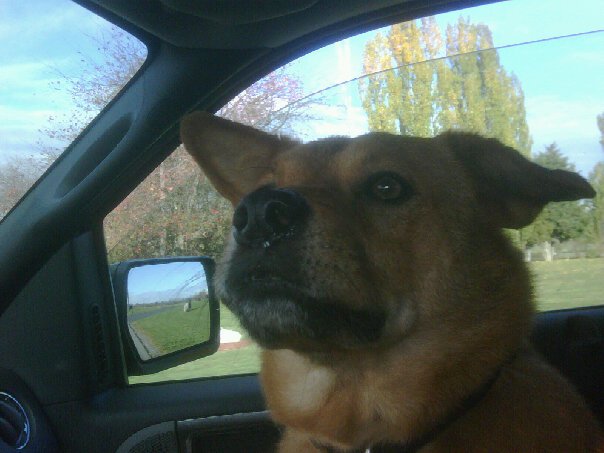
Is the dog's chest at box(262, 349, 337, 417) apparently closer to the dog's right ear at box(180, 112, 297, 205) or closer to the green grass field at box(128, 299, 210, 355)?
the green grass field at box(128, 299, 210, 355)

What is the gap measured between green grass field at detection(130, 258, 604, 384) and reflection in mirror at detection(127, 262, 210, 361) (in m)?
0.12

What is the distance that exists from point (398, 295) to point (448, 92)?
796 millimetres

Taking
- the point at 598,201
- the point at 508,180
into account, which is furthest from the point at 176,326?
the point at 598,201

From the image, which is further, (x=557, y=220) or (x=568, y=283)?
(x=568, y=283)

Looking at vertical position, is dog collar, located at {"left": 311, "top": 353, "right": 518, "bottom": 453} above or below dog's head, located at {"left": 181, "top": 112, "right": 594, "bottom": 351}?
below

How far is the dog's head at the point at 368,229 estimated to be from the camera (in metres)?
2.32

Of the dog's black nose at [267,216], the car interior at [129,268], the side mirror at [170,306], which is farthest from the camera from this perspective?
the side mirror at [170,306]

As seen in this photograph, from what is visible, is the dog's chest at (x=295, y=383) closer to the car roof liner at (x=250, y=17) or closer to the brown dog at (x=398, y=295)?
the brown dog at (x=398, y=295)

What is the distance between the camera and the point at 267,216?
227 centimetres

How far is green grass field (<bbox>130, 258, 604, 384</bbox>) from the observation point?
317 centimetres

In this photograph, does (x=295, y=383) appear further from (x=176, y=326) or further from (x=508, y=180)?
(x=508, y=180)

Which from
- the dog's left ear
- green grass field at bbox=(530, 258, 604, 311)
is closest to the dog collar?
green grass field at bbox=(530, 258, 604, 311)

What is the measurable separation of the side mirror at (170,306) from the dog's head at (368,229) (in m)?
0.42

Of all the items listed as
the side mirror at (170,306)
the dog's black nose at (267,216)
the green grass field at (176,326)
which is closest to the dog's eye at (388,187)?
the dog's black nose at (267,216)
